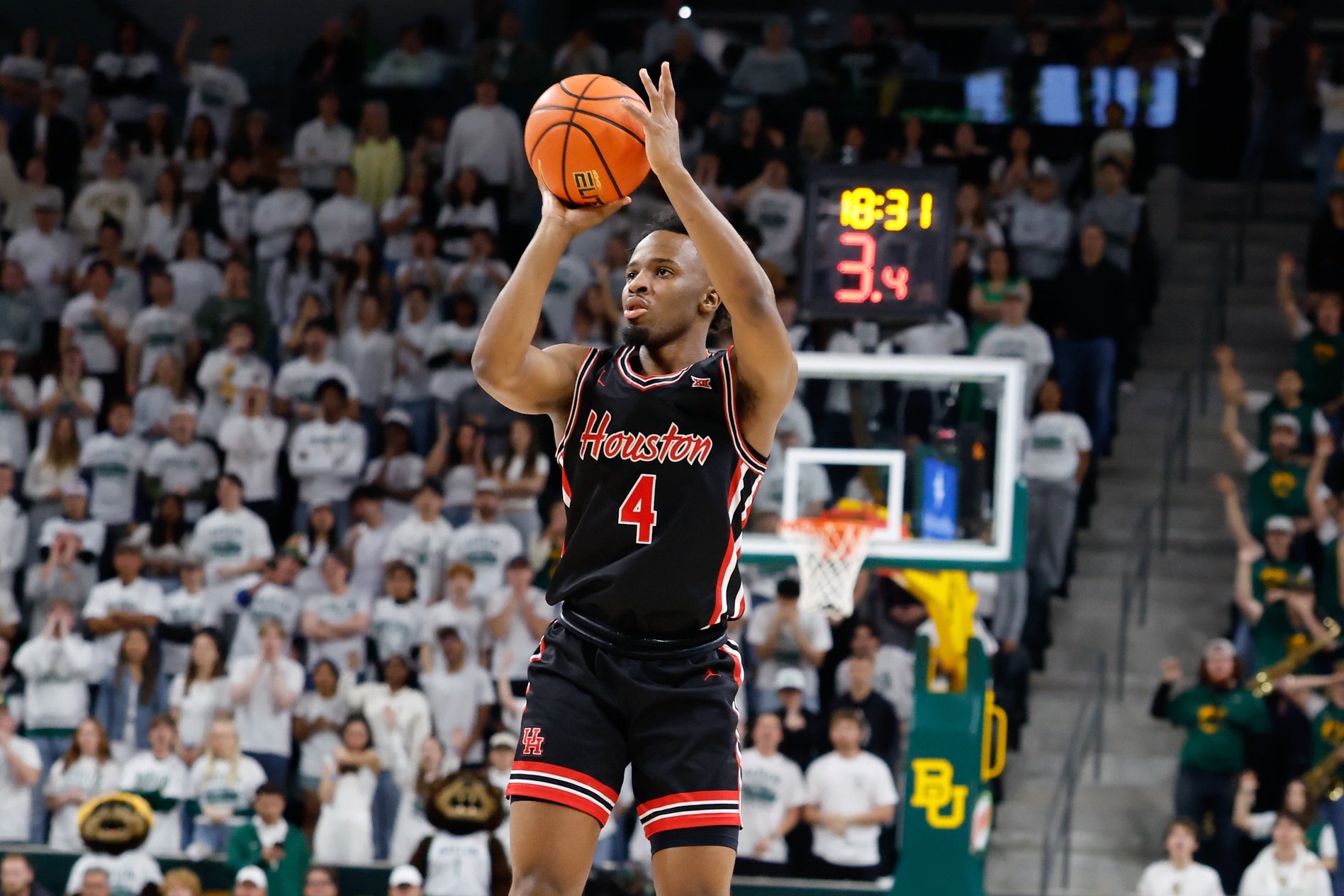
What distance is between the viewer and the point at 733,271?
15.6 feet

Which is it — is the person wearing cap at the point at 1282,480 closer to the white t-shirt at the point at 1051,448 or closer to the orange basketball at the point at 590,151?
the white t-shirt at the point at 1051,448

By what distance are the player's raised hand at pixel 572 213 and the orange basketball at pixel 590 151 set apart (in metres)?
0.02

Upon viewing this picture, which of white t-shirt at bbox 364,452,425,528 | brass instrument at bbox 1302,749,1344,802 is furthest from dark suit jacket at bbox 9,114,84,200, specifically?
brass instrument at bbox 1302,749,1344,802

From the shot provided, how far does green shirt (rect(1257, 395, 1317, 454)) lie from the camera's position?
46.4ft

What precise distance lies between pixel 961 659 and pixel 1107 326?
4.53 meters

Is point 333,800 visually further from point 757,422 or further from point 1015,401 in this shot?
point 757,422

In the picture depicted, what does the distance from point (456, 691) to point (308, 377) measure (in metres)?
3.35

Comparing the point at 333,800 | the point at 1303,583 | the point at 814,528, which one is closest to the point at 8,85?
the point at 333,800

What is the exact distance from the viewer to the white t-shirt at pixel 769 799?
12180 mm

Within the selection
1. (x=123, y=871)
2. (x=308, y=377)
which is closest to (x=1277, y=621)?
(x=308, y=377)

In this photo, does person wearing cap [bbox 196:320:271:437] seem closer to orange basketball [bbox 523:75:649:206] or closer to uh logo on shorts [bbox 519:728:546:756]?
orange basketball [bbox 523:75:649:206]

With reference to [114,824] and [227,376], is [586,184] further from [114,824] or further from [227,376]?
[227,376]

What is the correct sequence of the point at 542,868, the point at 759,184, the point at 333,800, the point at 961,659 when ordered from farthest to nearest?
the point at 759,184 < the point at 333,800 < the point at 961,659 < the point at 542,868

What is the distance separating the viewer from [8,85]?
1802 centimetres
